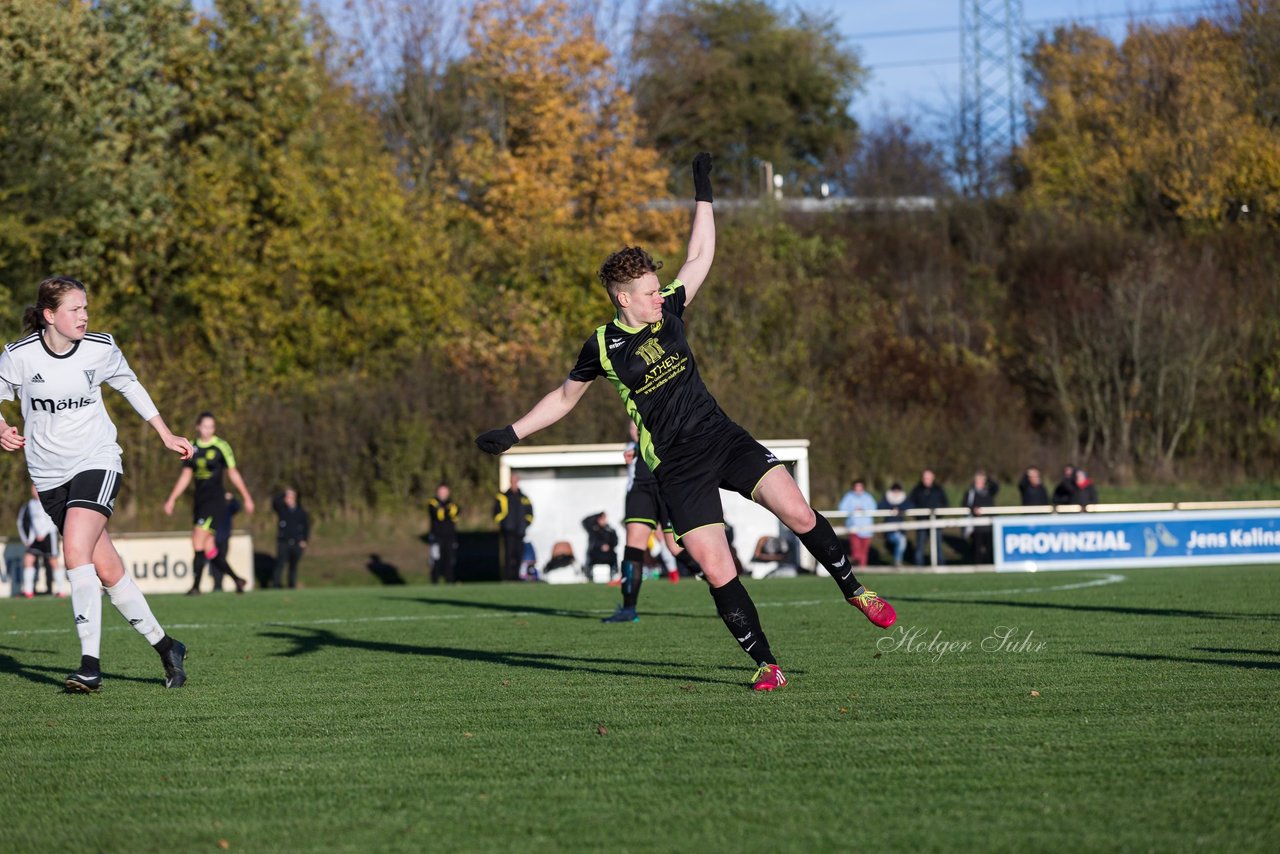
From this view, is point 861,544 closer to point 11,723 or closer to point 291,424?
point 291,424

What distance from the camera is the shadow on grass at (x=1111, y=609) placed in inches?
438

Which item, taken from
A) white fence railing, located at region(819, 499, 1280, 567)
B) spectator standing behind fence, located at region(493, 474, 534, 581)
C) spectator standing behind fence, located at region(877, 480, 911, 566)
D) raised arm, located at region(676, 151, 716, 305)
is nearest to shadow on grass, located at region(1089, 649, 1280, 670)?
raised arm, located at region(676, 151, 716, 305)

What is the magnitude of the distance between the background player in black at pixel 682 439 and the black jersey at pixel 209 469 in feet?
40.0

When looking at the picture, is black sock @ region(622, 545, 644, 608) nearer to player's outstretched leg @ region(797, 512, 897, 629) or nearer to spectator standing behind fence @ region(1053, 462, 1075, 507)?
player's outstretched leg @ region(797, 512, 897, 629)

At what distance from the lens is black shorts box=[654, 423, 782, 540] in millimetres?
7238

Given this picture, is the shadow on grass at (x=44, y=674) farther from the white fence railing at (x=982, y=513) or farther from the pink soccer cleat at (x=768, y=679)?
the white fence railing at (x=982, y=513)

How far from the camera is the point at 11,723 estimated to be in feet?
22.8

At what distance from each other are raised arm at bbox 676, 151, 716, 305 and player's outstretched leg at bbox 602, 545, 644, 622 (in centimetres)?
538

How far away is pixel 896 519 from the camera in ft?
97.5

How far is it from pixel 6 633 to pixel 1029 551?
15.7 m

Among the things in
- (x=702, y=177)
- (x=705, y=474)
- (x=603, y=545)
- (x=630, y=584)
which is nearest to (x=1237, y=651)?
(x=705, y=474)

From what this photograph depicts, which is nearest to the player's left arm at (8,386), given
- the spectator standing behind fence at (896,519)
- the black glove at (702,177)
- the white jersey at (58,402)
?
the white jersey at (58,402)

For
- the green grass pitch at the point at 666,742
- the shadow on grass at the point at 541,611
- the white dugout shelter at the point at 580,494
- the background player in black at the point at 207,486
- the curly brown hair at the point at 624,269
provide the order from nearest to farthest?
the green grass pitch at the point at 666,742
the curly brown hair at the point at 624,269
the shadow on grass at the point at 541,611
the background player in black at the point at 207,486
the white dugout shelter at the point at 580,494

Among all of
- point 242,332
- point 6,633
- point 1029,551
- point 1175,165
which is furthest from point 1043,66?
point 6,633
